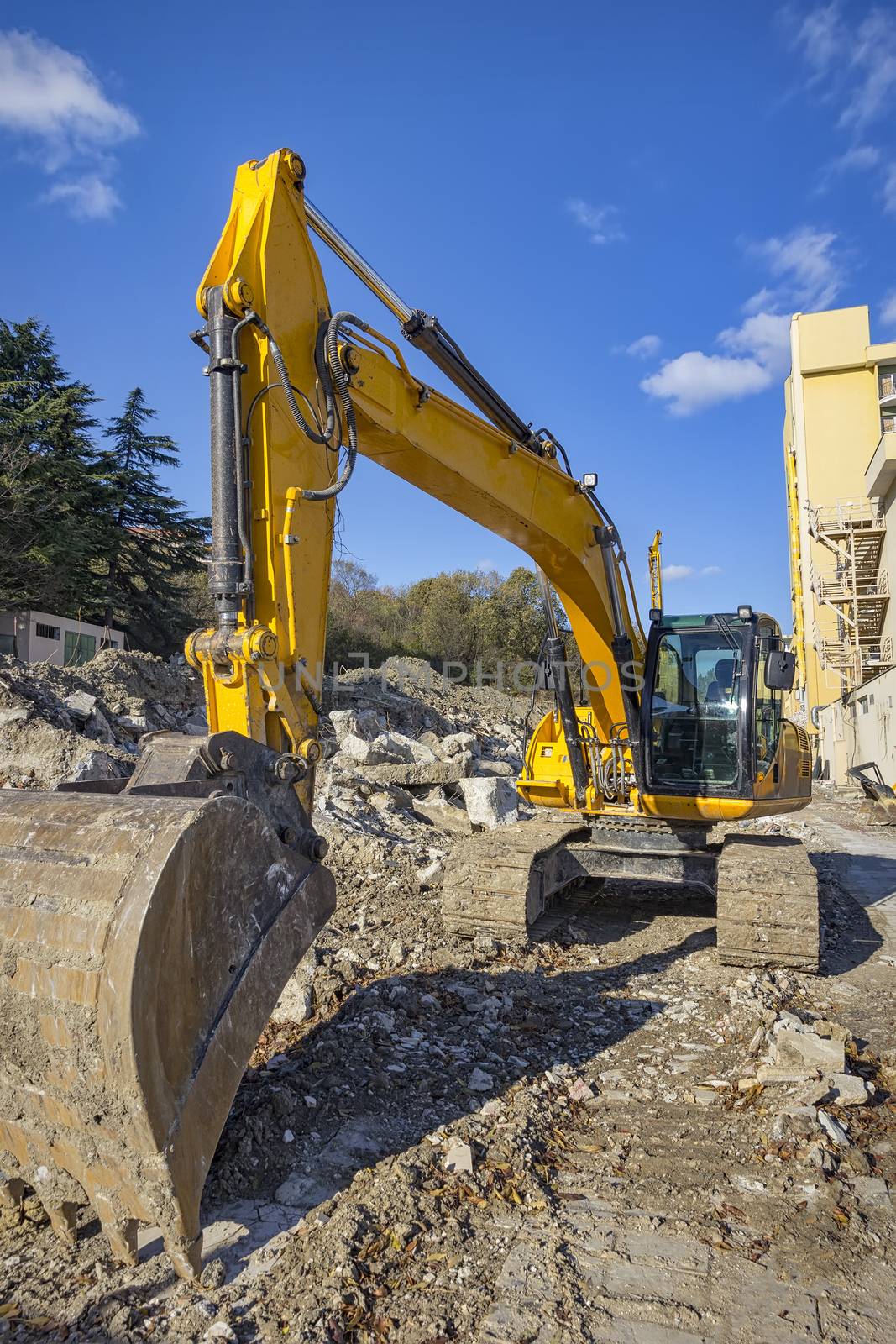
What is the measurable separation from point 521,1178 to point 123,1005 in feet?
6.12

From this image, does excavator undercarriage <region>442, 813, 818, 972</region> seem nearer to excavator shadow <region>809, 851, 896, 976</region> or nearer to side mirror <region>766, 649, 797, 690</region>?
excavator shadow <region>809, 851, 896, 976</region>

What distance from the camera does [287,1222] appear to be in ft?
10.2

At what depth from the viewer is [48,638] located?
71.9 feet

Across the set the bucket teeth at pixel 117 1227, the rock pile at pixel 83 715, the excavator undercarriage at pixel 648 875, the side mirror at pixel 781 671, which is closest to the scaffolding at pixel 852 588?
the rock pile at pixel 83 715

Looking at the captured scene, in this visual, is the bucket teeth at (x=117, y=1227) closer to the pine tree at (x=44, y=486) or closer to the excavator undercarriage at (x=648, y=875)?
the excavator undercarriage at (x=648, y=875)

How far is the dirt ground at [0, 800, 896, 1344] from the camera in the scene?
272 centimetres

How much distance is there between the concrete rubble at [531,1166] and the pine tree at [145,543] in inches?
963

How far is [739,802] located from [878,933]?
2.31m

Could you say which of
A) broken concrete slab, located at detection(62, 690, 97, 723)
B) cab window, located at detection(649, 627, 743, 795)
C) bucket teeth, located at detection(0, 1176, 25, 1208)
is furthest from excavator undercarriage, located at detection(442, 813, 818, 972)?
broken concrete slab, located at detection(62, 690, 97, 723)

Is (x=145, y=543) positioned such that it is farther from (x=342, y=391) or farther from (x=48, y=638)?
(x=342, y=391)

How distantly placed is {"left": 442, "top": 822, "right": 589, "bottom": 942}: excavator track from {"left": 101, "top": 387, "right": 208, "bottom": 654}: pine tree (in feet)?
79.0

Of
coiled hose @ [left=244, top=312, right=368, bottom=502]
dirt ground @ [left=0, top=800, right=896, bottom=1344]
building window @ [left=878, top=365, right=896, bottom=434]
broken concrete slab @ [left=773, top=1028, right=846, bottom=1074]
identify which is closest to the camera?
dirt ground @ [left=0, top=800, right=896, bottom=1344]

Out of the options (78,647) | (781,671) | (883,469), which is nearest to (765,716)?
(781,671)

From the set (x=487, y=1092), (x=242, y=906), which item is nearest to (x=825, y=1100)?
(x=487, y=1092)
